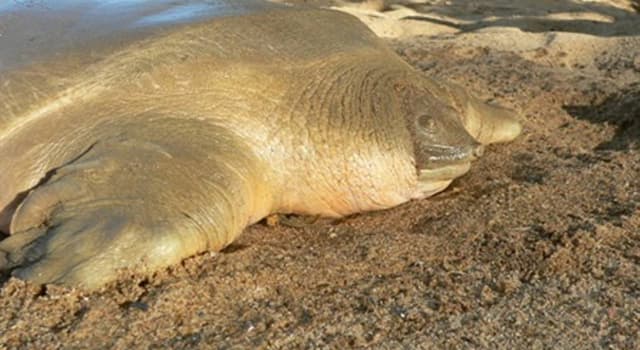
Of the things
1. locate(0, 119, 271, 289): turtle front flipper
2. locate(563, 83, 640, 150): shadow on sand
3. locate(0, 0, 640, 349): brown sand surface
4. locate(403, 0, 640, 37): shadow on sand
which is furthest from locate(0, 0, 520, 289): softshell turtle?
locate(403, 0, 640, 37): shadow on sand

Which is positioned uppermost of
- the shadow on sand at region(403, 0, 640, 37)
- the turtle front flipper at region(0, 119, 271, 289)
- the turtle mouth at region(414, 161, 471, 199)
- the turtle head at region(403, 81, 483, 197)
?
the turtle front flipper at region(0, 119, 271, 289)

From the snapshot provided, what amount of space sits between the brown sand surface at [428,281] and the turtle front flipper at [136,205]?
0.07 meters

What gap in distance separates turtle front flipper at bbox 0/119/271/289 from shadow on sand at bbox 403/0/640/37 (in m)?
4.15

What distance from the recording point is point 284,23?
3172 mm

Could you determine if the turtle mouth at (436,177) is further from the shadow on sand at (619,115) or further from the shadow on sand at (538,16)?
the shadow on sand at (538,16)

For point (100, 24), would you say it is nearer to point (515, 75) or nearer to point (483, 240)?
point (483, 240)

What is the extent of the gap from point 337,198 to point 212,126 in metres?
0.54

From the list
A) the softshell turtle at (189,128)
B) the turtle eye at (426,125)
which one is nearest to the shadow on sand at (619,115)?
the softshell turtle at (189,128)

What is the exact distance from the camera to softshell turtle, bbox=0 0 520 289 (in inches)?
88.0

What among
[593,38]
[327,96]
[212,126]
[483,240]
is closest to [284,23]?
[327,96]

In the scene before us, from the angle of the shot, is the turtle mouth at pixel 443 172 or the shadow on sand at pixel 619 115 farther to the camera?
the shadow on sand at pixel 619 115

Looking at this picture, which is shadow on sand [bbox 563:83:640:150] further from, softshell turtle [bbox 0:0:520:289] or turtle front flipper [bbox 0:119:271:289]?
turtle front flipper [bbox 0:119:271:289]

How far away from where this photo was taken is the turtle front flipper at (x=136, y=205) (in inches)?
82.7

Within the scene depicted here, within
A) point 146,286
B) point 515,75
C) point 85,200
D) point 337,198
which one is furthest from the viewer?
point 515,75
